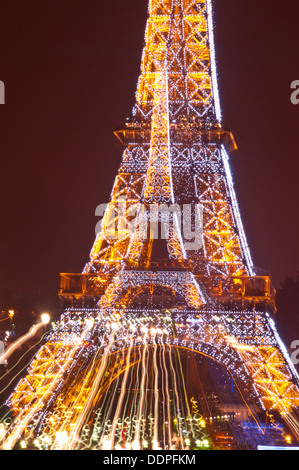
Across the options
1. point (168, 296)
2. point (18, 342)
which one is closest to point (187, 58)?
point (168, 296)

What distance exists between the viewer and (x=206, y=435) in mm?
13734

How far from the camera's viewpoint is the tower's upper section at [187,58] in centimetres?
2331

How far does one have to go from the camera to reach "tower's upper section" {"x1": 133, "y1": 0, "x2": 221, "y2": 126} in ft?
76.5

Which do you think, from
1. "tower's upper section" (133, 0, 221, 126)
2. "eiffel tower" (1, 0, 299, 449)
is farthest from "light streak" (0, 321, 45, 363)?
"tower's upper section" (133, 0, 221, 126)

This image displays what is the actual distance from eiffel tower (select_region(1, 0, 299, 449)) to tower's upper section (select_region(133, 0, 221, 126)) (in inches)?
2.0

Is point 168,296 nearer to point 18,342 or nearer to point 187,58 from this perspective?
point 18,342

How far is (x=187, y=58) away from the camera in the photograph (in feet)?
77.7

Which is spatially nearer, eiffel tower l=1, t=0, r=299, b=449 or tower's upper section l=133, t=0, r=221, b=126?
eiffel tower l=1, t=0, r=299, b=449

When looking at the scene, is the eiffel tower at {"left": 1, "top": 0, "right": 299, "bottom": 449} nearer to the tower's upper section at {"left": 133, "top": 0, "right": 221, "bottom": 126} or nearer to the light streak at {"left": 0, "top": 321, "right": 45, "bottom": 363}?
the tower's upper section at {"left": 133, "top": 0, "right": 221, "bottom": 126}

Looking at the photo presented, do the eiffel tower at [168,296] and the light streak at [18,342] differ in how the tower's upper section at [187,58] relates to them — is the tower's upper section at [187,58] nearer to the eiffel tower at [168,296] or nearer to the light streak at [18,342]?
the eiffel tower at [168,296]

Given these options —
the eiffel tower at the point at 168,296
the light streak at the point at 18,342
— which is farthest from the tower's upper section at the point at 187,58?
the light streak at the point at 18,342

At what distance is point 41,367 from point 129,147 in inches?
404

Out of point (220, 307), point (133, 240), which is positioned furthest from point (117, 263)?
point (220, 307)
